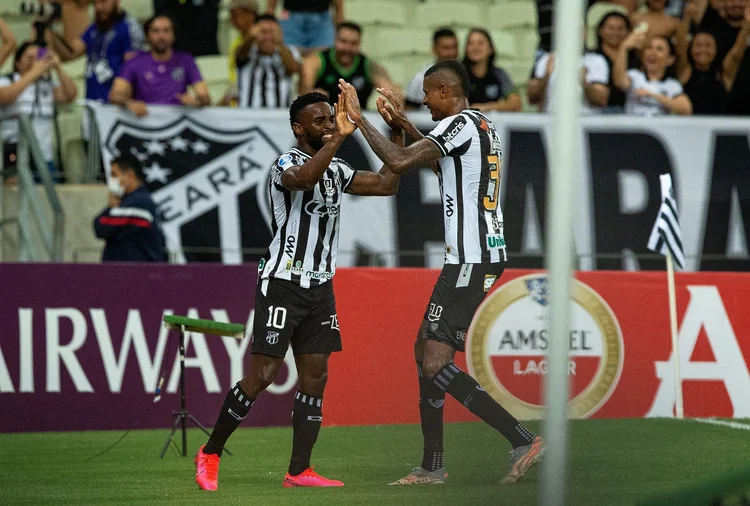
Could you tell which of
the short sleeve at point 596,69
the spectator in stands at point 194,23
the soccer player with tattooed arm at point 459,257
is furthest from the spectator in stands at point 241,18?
the soccer player with tattooed arm at point 459,257

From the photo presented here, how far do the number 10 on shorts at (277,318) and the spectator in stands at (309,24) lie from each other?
24.3ft

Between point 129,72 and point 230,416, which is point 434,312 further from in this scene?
point 129,72

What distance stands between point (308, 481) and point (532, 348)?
13.8ft

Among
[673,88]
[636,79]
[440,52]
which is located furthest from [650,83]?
[440,52]

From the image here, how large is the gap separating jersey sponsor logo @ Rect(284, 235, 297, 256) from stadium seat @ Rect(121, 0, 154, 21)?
8681mm

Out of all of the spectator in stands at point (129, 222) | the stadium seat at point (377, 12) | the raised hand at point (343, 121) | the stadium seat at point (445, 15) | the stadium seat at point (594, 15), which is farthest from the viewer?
the stadium seat at point (445, 15)

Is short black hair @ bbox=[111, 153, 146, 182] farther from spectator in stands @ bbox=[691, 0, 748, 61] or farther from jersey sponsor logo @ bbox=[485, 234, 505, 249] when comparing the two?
spectator in stands @ bbox=[691, 0, 748, 61]

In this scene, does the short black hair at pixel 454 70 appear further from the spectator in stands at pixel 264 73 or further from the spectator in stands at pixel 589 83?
the spectator in stands at pixel 589 83

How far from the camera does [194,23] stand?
46.7 feet

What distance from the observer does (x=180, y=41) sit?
14.1 meters

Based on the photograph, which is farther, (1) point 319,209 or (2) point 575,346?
(2) point 575,346

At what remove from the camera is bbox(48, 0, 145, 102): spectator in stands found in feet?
42.5

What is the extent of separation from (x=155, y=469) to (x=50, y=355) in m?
2.70

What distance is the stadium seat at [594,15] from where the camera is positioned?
15.6 m
